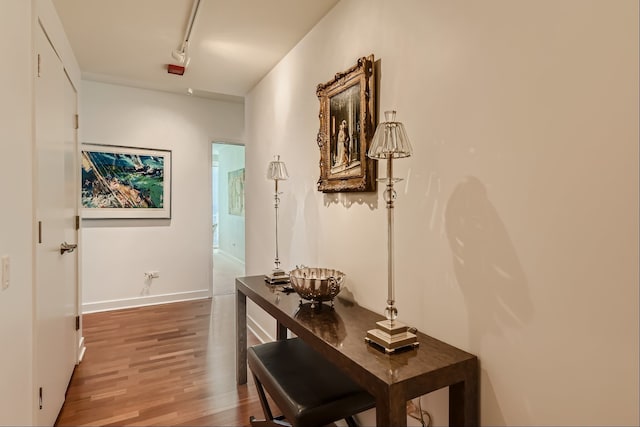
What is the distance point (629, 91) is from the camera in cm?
84

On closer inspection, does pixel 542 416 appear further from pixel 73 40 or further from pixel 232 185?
pixel 232 185

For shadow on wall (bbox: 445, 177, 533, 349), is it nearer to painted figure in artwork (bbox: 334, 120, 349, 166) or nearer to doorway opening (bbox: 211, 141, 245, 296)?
painted figure in artwork (bbox: 334, 120, 349, 166)

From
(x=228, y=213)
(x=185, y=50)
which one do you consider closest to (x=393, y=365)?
(x=185, y=50)

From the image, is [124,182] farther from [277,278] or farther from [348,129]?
[348,129]

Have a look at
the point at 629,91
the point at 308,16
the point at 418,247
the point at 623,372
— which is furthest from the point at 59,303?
the point at 629,91

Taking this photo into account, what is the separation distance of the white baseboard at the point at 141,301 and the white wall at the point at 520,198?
11.2ft

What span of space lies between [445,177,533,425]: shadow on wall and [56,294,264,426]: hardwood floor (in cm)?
156

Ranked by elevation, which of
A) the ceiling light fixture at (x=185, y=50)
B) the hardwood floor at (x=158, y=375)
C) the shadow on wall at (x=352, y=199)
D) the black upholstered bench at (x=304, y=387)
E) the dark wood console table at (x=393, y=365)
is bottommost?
the hardwood floor at (x=158, y=375)

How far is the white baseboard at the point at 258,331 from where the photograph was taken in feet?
10.1

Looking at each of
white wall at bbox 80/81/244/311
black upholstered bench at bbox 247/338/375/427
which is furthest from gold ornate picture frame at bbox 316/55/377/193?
white wall at bbox 80/81/244/311

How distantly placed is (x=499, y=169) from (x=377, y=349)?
75cm

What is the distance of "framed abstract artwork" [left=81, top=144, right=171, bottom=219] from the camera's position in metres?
3.98

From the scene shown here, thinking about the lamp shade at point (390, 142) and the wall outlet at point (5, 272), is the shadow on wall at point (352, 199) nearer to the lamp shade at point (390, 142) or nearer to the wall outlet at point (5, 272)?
the lamp shade at point (390, 142)

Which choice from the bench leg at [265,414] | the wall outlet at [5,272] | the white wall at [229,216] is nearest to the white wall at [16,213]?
the wall outlet at [5,272]
